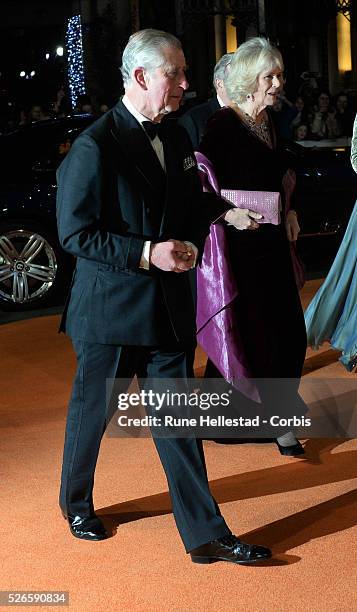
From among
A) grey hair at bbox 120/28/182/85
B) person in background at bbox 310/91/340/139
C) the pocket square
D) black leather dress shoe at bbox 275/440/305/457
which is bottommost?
person in background at bbox 310/91/340/139

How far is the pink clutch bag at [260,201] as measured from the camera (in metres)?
5.23

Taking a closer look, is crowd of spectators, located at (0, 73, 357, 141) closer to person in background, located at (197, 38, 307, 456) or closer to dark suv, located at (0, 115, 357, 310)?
dark suv, located at (0, 115, 357, 310)

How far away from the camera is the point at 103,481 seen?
5.07 meters

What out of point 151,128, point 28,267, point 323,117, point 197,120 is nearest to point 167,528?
point 151,128

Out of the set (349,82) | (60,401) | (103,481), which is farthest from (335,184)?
(349,82)

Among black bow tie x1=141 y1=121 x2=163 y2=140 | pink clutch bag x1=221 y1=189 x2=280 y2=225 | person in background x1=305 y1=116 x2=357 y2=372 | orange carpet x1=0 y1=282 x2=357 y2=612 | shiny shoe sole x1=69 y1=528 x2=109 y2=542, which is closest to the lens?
orange carpet x1=0 y1=282 x2=357 y2=612

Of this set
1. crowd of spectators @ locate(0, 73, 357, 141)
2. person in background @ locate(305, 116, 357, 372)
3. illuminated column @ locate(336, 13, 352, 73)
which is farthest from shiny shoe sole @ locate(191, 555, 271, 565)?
illuminated column @ locate(336, 13, 352, 73)

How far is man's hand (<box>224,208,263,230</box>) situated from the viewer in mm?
5168

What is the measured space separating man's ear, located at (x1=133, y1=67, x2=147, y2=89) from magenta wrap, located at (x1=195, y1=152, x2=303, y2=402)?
1499 mm

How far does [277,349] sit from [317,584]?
5.99 ft

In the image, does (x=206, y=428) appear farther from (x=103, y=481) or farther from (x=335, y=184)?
(x=335, y=184)

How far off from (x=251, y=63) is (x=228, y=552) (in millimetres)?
2205

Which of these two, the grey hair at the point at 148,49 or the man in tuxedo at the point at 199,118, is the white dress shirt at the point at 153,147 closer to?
the grey hair at the point at 148,49

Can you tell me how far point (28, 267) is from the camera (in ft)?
31.5
